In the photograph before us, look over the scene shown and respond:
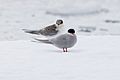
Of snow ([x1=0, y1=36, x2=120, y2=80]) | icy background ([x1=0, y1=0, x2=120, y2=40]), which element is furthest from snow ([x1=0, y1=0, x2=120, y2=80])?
icy background ([x1=0, y1=0, x2=120, y2=40])

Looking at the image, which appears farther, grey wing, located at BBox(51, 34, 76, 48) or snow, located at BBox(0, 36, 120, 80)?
grey wing, located at BBox(51, 34, 76, 48)

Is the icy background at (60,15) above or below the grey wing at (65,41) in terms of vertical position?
above

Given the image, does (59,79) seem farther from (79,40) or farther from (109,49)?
(79,40)

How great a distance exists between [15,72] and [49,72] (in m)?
0.22

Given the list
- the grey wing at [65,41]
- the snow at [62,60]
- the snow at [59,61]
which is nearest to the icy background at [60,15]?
the snow at [62,60]

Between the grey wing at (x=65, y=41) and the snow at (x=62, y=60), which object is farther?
the grey wing at (x=65, y=41)

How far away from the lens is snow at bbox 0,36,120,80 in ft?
8.95

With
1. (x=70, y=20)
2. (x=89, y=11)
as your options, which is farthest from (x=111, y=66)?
(x=89, y=11)

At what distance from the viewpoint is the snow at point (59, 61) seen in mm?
2728

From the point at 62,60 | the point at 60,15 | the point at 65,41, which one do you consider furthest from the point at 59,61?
the point at 60,15

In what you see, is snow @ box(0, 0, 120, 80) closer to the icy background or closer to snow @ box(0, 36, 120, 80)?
A: snow @ box(0, 36, 120, 80)

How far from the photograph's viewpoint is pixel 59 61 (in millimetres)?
3180

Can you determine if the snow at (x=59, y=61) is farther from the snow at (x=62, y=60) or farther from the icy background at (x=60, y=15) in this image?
the icy background at (x=60, y=15)

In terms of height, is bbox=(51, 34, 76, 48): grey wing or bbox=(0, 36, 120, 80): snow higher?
bbox=(51, 34, 76, 48): grey wing
